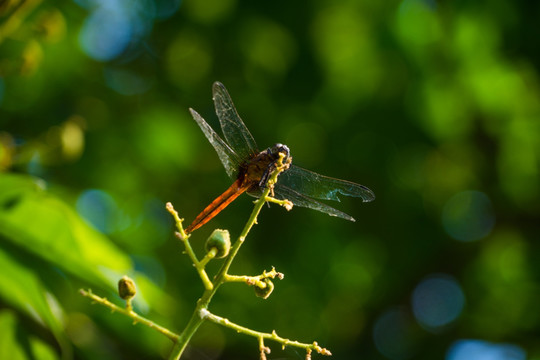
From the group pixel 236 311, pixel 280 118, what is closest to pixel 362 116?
pixel 280 118

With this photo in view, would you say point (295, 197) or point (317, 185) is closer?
point (295, 197)

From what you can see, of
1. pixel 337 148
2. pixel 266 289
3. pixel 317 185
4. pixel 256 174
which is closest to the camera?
pixel 266 289

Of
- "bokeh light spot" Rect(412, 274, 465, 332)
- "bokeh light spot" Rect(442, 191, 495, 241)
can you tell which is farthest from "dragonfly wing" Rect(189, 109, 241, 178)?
"bokeh light spot" Rect(412, 274, 465, 332)

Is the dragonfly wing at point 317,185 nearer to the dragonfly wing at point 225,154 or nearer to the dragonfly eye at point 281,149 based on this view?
the dragonfly wing at point 225,154

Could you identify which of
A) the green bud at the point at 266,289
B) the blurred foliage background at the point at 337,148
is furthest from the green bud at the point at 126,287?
the blurred foliage background at the point at 337,148

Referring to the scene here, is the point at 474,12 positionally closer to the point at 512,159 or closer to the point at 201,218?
the point at 512,159

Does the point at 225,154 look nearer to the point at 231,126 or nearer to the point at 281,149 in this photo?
the point at 231,126

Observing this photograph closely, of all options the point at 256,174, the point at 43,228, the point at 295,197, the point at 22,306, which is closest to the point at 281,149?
the point at 256,174
